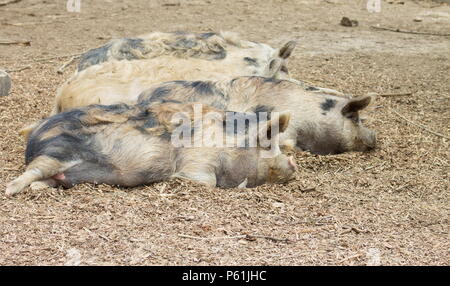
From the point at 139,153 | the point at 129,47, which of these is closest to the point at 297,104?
the point at 139,153

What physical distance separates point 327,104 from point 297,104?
0.29 meters

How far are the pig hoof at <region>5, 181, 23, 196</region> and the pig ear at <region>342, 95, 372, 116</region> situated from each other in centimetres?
288

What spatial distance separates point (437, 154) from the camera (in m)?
6.62

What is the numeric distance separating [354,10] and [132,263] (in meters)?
9.83

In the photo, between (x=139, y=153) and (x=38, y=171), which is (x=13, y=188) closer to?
(x=38, y=171)

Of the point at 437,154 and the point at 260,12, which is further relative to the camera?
the point at 260,12

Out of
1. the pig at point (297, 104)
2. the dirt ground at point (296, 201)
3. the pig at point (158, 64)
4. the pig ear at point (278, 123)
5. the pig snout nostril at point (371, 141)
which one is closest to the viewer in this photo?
the dirt ground at point (296, 201)

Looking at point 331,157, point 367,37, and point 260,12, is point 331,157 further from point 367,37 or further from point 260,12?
point 260,12

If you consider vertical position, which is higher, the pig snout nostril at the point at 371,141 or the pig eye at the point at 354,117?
the pig eye at the point at 354,117

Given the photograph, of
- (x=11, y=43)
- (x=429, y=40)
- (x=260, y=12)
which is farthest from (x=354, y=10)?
(x=11, y=43)

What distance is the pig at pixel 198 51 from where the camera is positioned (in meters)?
7.65

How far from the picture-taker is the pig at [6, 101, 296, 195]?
213 inches

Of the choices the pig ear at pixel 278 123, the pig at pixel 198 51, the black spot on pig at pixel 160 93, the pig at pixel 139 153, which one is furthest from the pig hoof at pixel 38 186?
the pig at pixel 198 51

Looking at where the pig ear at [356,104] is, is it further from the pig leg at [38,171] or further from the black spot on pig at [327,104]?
the pig leg at [38,171]
